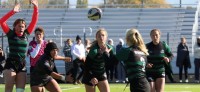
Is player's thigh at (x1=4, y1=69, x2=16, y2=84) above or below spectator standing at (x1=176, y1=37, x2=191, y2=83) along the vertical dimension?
above

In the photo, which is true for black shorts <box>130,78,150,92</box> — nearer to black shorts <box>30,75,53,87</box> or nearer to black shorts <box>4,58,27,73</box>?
black shorts <box>30,75,53,87</box>

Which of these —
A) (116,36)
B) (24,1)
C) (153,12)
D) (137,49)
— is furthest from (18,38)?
(24,1)

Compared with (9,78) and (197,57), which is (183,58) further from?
(9,78)

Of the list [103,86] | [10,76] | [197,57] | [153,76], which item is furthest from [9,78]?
[197,57]

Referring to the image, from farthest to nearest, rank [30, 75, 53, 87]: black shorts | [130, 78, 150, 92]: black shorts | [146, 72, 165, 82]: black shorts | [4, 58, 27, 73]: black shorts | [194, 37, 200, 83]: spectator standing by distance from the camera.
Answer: [194, 37, 200, 83]: spectator standing → [146, 72, 165, 82]: black shorts → [4, 58, 27, 73]: black shorts → [30, 75, 53, 87]: black shorts → [130, 78, 150, 92]: black shorts

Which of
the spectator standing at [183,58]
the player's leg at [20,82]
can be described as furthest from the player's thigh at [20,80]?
the spectator standing at [183,58]

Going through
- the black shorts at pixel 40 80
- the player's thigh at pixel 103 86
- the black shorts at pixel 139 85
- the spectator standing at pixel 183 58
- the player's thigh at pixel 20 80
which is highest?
the black shorts at pixel 139 85

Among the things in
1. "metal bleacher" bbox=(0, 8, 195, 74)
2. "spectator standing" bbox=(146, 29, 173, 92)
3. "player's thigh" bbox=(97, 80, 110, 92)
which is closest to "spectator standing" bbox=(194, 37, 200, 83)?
"metal bleacher" bbox=(0, 8, 195, 74)

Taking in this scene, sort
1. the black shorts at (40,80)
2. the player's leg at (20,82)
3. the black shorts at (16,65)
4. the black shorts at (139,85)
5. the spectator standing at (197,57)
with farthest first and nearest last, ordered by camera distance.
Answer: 1. the spectator standing at (197,57)
2. the black shorts at (16,65)
3. the player's leg at (20,82)
4. the black shorts at (40,80)
5. the black shorts at (139,85)

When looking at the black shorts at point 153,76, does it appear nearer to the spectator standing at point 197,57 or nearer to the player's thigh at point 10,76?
the player's thigh at point 10,76

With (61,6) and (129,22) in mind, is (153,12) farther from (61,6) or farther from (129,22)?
(61,6)

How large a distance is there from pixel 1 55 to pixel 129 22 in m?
14.6

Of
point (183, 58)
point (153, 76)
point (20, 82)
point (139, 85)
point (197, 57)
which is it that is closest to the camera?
point (139, 85)

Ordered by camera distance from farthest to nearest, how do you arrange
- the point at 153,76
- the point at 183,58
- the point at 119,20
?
the point at 119,20 → the point at 183,58 → the point at 153,76
